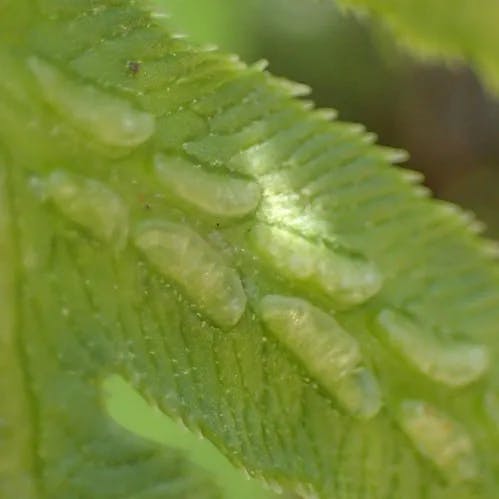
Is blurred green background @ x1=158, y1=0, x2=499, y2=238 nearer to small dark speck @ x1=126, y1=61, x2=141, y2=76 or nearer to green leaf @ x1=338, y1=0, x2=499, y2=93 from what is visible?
green leaf @ x1=338, y1=0, x2=499, y2=93

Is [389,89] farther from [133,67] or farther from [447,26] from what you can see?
[133,67]

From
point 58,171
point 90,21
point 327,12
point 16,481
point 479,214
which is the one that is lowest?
point 479,214

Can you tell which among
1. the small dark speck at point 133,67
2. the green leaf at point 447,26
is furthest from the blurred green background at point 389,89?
the small dark speck at point 133,67

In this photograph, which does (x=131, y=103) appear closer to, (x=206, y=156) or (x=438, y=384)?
(x=206, y=156)

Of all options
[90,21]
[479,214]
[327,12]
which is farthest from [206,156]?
[479,214]

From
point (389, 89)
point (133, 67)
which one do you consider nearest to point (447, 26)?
point (133, 67)

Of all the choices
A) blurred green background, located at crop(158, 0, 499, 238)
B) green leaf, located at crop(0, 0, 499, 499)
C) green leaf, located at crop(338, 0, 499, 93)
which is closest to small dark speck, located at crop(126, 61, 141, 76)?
green leaf, located at crop(0, 0, 499, 499)

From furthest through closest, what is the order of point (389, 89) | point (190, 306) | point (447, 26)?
point (389, 89), point (447, 26), point (190, 306)
